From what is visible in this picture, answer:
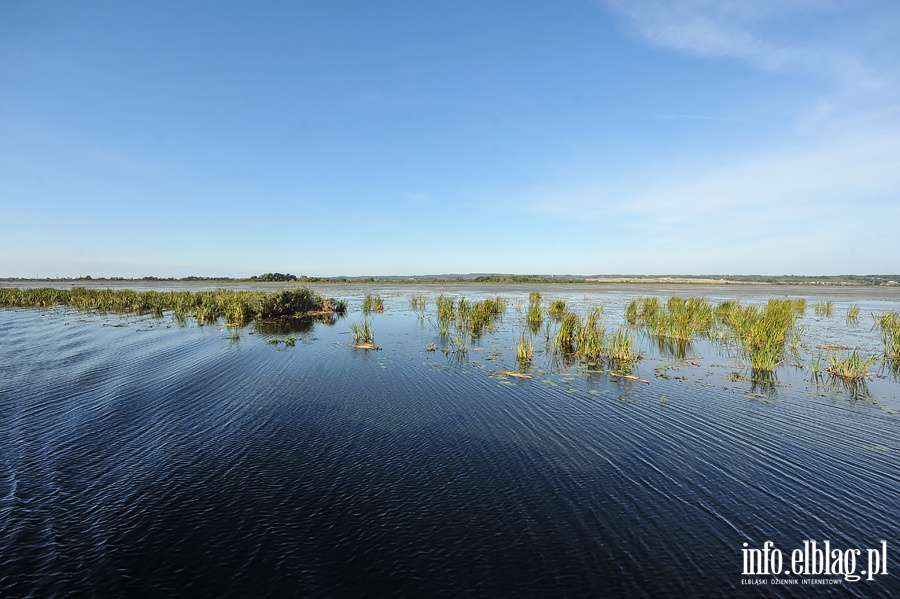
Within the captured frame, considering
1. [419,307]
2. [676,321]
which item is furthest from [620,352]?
[419,307]

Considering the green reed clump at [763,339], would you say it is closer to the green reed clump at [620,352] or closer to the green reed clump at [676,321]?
the green reed clump at [676,321]

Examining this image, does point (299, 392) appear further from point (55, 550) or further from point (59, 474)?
point (55, 550)

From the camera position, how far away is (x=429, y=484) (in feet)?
20.9

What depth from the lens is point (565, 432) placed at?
28.0 feet

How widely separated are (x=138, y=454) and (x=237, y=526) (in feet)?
11.7

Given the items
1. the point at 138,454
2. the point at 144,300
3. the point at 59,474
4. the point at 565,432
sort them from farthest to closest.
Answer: the point at 144,300 < the point at 565,432 < the point at 138,454 < the point at 59,474

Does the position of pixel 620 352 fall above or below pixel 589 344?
below

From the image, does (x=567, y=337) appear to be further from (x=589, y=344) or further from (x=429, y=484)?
(x=429, y=484)

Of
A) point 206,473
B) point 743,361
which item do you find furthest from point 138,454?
point 743,361

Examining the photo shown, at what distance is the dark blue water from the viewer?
4465 mm

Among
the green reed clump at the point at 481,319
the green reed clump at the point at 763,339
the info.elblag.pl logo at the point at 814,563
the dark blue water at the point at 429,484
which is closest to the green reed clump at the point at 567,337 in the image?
the green reed clump at the point at 481,319

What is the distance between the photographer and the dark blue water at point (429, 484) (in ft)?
14.6

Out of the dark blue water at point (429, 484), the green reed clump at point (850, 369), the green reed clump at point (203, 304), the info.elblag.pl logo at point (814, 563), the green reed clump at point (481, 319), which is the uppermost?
the green reed clump at point (203, 304)

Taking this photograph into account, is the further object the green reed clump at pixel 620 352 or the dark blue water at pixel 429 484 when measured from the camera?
the green reed clump at pixel 620 352
